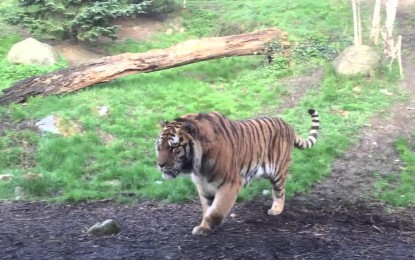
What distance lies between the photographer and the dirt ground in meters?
5.43

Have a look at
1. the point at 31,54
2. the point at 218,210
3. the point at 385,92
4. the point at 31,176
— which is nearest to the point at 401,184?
Answer: the point at 218,210

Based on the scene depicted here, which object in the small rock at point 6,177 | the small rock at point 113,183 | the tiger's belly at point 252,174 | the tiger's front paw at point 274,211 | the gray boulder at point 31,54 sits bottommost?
the small rock at point 113,183

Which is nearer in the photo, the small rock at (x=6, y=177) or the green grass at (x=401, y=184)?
the green grass at (x=401, y=184)

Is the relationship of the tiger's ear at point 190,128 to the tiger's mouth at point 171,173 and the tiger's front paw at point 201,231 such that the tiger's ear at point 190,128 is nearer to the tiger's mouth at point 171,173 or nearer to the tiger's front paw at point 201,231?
the tiger's mouth at point 171,173

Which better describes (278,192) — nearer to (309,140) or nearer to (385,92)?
(309,140)

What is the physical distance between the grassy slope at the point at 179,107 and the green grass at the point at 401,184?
790mm

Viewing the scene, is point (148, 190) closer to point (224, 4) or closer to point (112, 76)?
point (112, 76)

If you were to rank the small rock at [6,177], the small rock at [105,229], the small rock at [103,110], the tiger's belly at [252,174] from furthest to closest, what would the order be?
the small rock at [103,110], the small rock at [6,177], the tiger's belly at [252,174], the small rock at [105,229]

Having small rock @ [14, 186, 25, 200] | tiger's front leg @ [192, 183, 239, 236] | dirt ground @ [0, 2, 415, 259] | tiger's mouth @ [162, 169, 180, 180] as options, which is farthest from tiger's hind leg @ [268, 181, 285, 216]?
small rock @ [14, 186, 25, 200]

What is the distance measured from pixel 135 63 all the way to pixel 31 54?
2.18 meters

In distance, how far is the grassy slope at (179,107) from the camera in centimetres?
841

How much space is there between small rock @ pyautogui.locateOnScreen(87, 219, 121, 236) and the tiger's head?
0.84 meters

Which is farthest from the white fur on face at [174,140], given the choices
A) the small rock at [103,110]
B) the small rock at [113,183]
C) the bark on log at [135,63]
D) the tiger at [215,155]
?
the bark on log at [135,63]

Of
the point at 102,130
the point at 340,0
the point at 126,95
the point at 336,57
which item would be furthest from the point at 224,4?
the point at 102,130
